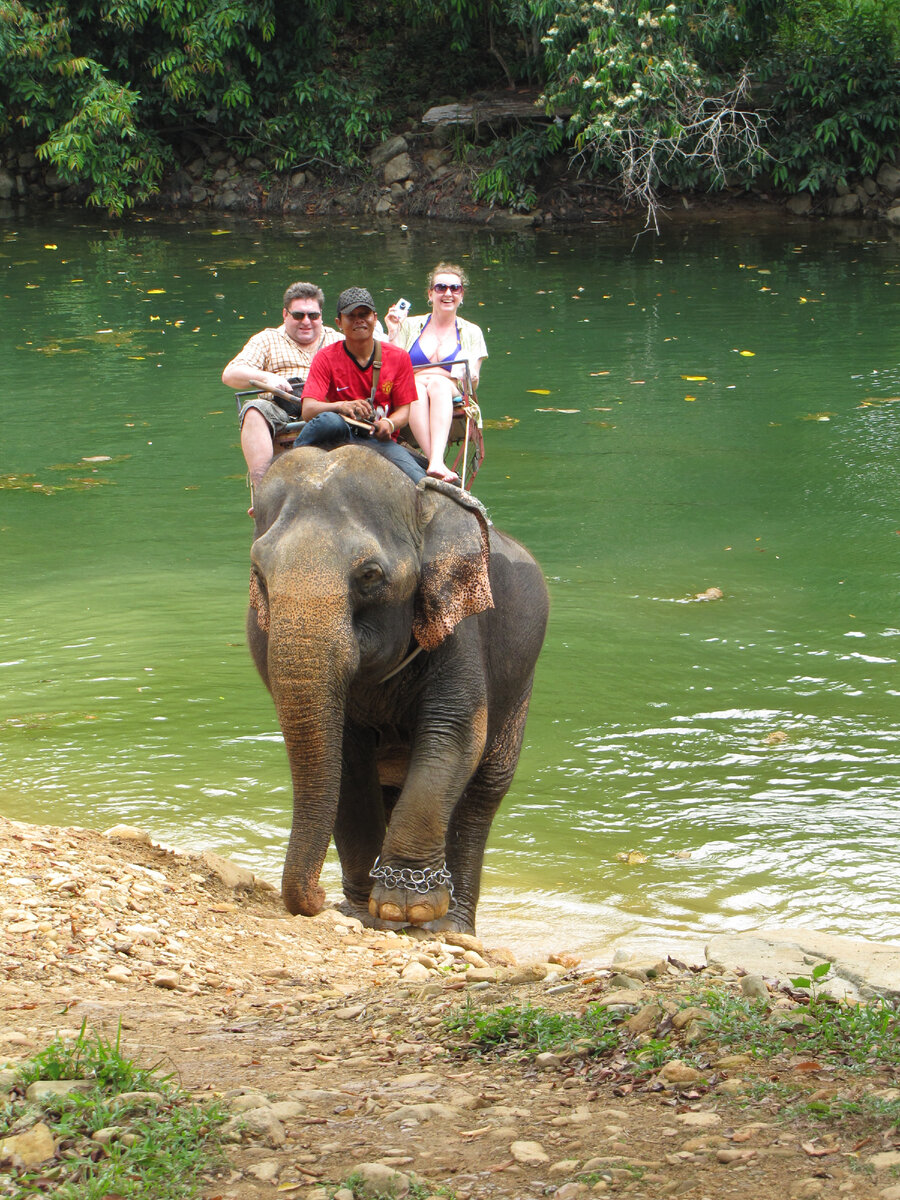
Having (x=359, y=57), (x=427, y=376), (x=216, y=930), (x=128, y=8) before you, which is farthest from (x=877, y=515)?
(x=359, y=57)

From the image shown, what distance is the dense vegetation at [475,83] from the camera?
73.0 ft

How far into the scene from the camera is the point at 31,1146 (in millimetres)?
2705

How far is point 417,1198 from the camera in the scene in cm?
257

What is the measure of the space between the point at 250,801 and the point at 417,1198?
13.9 ft

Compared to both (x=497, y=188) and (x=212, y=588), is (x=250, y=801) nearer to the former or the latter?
(x=212, y=588)

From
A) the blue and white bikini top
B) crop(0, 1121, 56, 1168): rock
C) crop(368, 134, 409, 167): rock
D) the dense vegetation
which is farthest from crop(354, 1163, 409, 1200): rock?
crop(368, 134, 409, 167): rock

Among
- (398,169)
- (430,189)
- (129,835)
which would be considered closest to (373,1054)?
(129,835)

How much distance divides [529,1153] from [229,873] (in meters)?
2.70

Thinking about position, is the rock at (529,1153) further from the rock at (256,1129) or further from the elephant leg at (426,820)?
the elephant leg at (426,820)

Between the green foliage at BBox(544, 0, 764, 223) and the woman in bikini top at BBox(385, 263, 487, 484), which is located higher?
the green foliage at BBox(544, 0, 764, 223)

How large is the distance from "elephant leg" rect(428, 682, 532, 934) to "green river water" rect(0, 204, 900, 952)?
21 centimetres

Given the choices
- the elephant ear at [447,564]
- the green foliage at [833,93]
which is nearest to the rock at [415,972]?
the elephant ear at [447,564]

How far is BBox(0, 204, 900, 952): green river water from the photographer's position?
6379mm

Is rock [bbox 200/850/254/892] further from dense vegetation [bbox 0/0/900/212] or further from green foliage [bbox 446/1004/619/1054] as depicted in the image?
dense vegetation [bbox 0/0/900/212]
